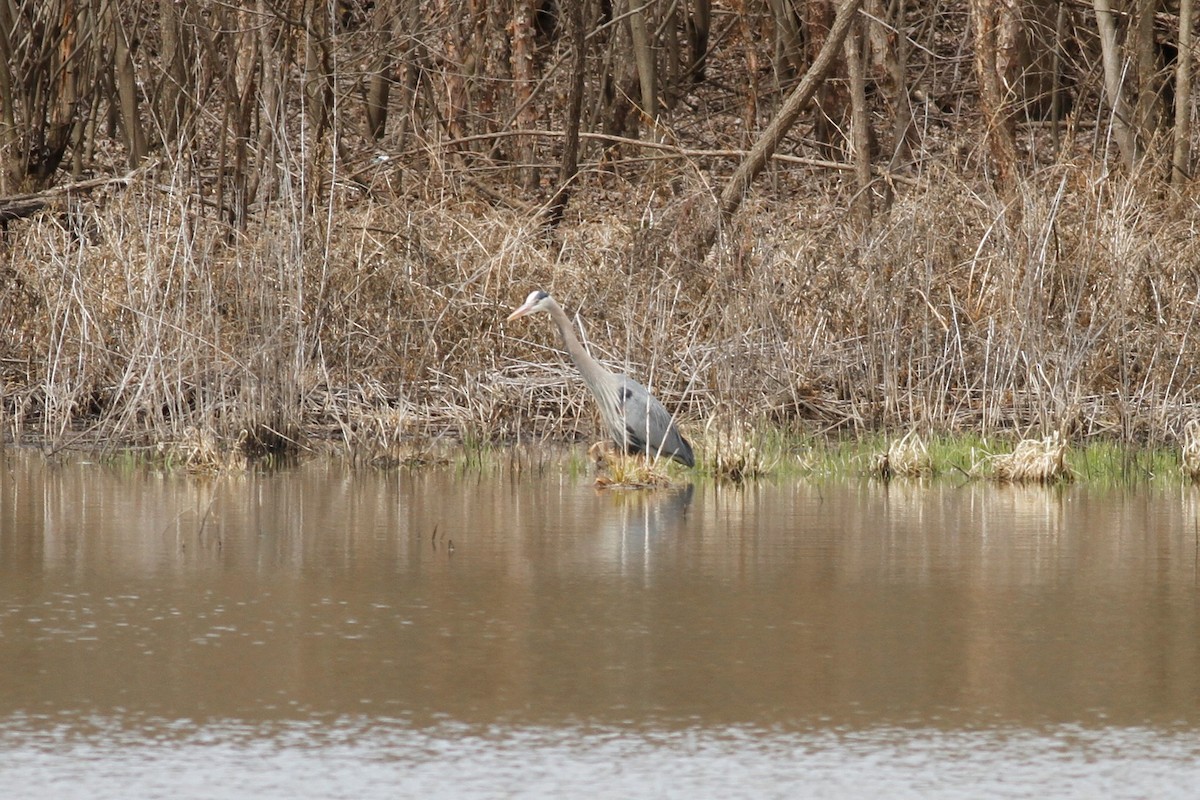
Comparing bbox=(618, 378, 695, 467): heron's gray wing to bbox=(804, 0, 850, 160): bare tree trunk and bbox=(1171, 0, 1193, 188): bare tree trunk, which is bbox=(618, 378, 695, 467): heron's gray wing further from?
bbox=(804, 0, 850, 160): bare tree trunk

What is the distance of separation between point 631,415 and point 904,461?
4.58 ft

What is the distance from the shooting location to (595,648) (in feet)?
16.6

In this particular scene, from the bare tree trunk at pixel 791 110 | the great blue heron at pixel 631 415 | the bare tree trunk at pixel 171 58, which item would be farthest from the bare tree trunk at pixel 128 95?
the great blue heron at pixel 631 415

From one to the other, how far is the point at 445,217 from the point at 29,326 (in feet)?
9.23

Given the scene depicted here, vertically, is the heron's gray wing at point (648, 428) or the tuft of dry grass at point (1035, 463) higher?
the heron's gray wing at point (648, 428)

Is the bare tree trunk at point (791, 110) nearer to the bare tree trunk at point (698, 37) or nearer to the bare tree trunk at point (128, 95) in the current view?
the bare tree trunk at point (128, 95)

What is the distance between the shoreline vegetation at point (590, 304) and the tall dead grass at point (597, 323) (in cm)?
3

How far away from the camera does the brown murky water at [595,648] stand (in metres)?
3.86

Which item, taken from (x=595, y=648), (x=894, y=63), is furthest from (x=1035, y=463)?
(x=894, y=63)

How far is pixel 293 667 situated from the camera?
481 cm

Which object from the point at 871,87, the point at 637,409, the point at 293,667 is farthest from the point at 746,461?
the point at 871,87

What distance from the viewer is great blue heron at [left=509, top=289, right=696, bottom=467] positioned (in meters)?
9.35

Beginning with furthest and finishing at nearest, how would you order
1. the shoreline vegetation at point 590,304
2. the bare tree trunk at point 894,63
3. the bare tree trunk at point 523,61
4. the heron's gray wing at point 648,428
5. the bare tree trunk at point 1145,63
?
1. the bare tree trunk at point 523,61
2. the bare tree trunk at point 894,63
3. the bare tree trunk at point 1145,63
4. the shoreline vegetation at point 590,304
5. the heron's gray wing at point 648,428

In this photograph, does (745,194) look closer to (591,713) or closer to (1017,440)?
(1017,440)
